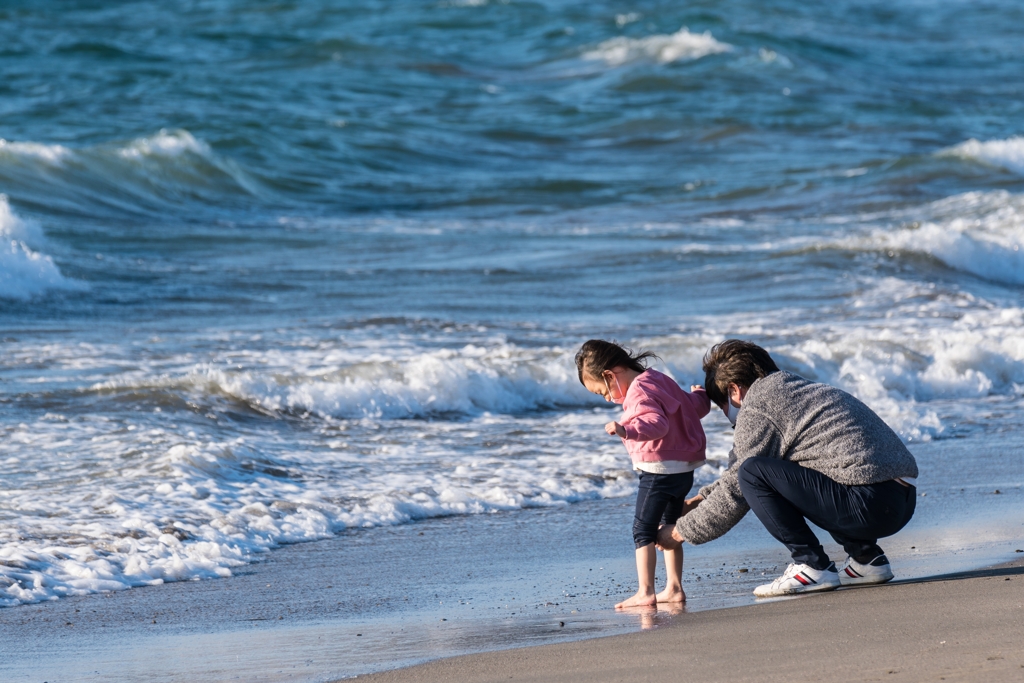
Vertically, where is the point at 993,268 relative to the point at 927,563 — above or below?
above

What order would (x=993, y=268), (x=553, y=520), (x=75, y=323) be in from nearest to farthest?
1. (x=553, y=520)
2. (x=75, y=323)
3. (x=993, y=268)

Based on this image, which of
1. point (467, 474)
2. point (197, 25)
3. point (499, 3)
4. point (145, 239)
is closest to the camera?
point (467, 474)

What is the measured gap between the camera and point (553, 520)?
19.8 feet

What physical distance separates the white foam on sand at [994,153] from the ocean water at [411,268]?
0.19 feet

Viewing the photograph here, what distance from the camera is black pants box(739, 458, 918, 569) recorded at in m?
4.23

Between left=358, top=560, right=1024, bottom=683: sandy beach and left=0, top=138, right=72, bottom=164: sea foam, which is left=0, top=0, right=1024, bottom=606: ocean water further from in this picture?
left=358, top=560, right=1024, bottom=683: sandy beach

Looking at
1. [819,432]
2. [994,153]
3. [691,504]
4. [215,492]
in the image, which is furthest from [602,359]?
[994,153]

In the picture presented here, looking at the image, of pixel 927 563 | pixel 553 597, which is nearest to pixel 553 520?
pixel 553 597

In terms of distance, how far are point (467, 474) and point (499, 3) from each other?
37.0 m

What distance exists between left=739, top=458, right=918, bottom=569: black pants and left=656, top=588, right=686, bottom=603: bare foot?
0.38 metres

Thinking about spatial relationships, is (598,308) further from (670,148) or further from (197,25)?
(197,25)

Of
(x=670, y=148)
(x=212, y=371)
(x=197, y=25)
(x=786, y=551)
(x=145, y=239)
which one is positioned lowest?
(x=786, y=551)

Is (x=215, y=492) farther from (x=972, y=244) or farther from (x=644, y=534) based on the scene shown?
(x=972, y=244)

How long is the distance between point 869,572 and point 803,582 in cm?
27
